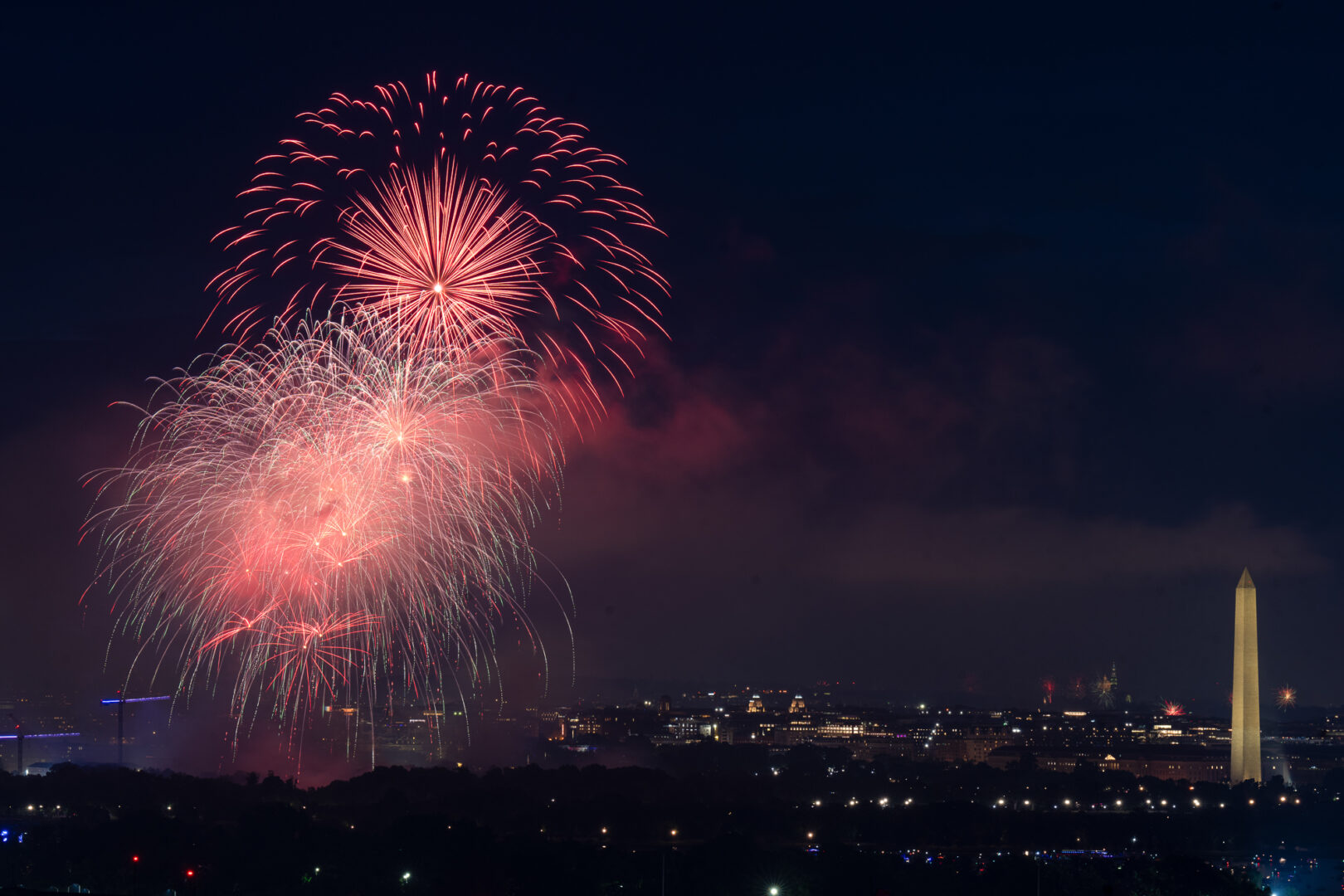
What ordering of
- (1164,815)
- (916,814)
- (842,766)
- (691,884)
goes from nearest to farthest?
(691,884), (916,814), (1164,815), (842,766)

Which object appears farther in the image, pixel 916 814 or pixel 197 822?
pixel 916 814

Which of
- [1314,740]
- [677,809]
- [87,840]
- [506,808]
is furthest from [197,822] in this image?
[1314,740]

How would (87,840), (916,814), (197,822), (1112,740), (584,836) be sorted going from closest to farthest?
(87,840)
(197,822)
(584,836)
(916,814)
(1112,740)

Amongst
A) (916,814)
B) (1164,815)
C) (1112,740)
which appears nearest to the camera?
(916,814)

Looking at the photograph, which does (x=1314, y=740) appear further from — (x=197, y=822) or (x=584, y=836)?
(x=197, y=822)

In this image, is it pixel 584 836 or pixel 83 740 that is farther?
pixel 83 740

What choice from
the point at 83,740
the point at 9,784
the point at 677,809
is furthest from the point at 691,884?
the point at 83,740

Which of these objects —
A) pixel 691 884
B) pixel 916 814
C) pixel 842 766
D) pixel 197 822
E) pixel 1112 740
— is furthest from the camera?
pixel 1112 740

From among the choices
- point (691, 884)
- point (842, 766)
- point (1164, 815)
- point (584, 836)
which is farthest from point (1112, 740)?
point (691, 884)

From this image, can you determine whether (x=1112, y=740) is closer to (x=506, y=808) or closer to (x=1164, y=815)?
(x=1164, y=815)
